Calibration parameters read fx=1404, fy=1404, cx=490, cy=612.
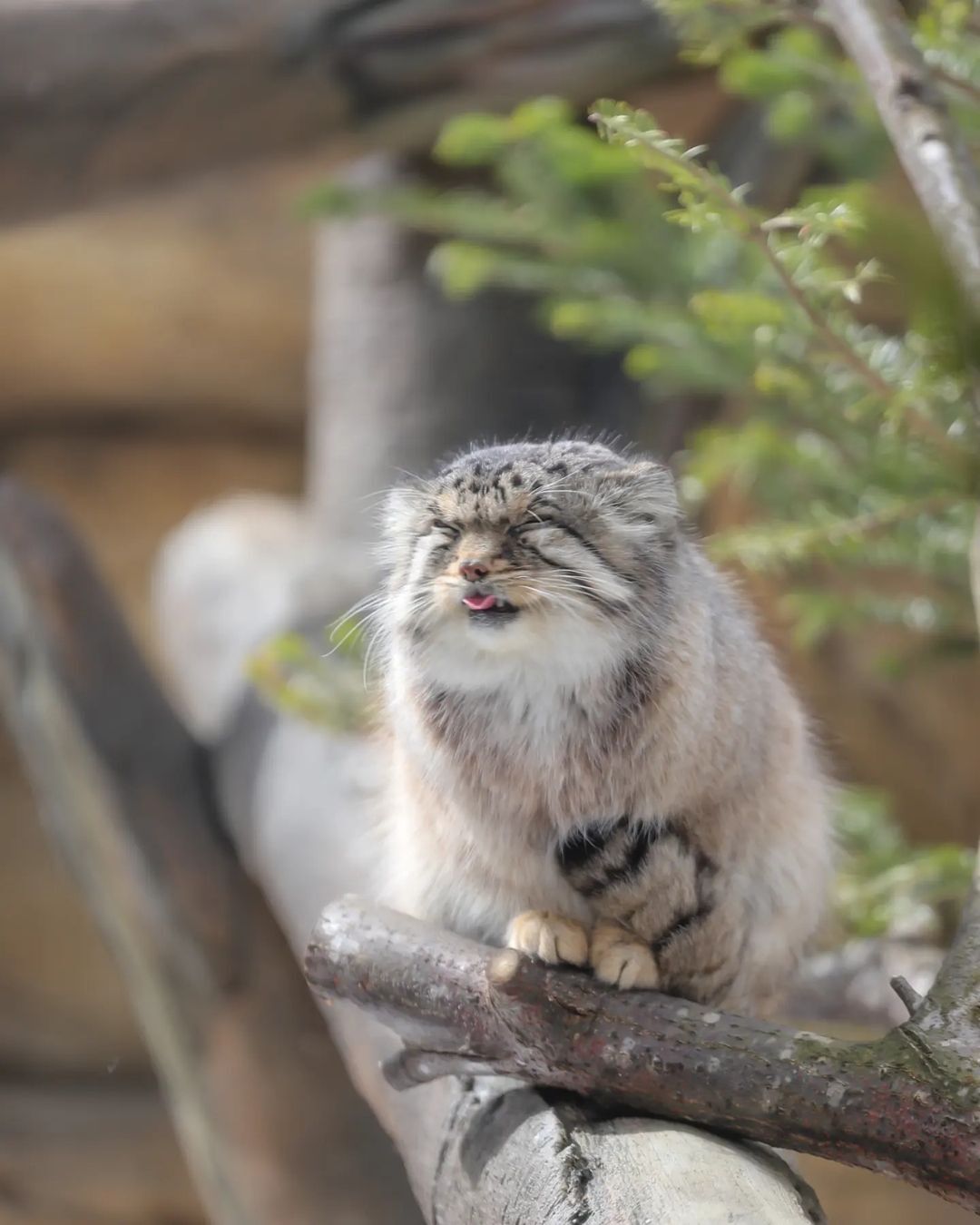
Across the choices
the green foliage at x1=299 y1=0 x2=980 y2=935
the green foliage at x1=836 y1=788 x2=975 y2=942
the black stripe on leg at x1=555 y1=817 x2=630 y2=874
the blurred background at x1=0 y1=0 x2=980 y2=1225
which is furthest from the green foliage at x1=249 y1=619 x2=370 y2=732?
the black stripe on leg at x1=555 y1=817 x2=630 y2=874

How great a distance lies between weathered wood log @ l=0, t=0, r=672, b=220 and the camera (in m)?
3.35

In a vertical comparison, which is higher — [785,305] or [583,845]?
[785,305]

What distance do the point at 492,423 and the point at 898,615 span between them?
131 cm

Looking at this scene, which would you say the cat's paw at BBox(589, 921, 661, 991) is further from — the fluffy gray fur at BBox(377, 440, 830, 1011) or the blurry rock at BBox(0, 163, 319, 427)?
the blurry rock at BBox(0, 163, 319, 427)

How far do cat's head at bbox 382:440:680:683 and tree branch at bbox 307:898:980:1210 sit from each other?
0.34 m

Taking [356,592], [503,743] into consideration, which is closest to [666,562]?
[503,743]

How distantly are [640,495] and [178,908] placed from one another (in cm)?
192

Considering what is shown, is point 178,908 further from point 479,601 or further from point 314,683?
point 479,601

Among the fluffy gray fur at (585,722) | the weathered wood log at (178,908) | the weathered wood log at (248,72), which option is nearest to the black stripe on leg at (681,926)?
the fluffy gray fur at (585,722)

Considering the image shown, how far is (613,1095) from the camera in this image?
5.07 feet

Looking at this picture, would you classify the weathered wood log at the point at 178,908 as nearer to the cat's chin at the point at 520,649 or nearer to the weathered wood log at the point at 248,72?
the weathered wood log at the point at 248,72

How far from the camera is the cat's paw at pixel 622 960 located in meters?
1.59

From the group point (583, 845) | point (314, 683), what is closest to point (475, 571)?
point (583, 845)

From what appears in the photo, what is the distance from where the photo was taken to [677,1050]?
1.48m
